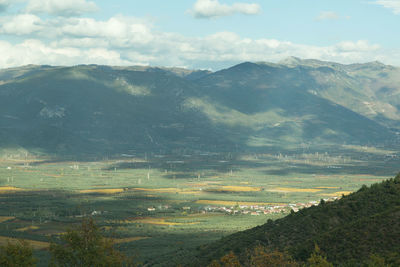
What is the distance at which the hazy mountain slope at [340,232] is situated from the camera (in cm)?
9206

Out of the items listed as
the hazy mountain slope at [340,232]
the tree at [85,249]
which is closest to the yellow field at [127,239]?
the hazy mountain slope at [340,232]

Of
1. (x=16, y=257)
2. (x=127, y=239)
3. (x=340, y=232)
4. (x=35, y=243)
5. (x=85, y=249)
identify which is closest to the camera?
(x=16, y=257)

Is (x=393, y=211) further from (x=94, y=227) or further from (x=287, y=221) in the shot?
(x=94, y=227)

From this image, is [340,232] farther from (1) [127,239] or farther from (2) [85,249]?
(1) [127,239]

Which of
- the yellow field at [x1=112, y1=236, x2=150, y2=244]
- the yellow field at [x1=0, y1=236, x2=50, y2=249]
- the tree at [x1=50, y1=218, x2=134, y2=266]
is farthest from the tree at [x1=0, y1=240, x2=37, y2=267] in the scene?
the yellow field at [x1=0, y1=236, x2=50, y2=249]

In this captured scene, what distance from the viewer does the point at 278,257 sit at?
269 feet

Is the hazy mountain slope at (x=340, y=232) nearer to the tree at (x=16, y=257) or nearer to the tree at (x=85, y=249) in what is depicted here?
the tree at (x=85, y=249)

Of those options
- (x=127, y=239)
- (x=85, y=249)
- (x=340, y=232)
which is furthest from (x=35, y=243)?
(x=340, y=232)

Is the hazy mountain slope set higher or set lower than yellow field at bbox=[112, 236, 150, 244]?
higher

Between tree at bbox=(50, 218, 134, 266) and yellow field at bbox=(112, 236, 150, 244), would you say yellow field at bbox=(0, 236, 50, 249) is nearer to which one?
yellow field at bbox=(112, 236, 150, 244)

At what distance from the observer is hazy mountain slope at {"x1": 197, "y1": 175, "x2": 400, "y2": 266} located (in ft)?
302

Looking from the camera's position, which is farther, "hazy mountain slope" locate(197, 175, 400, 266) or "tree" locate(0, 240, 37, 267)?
"hazy mountain slope" locate(197, 175, 400, 266)

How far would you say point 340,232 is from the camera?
9900 centimetres

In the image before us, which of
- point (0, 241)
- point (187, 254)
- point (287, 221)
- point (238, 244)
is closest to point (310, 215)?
point (287, 221)
